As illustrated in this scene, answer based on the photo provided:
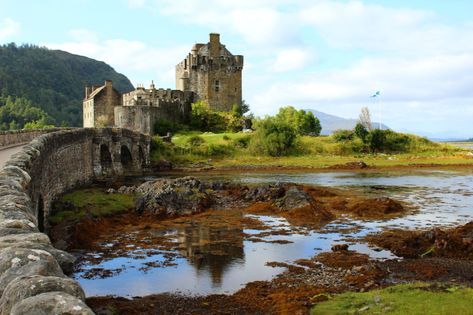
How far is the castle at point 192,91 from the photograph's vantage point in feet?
260

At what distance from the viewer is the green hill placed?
11606cm

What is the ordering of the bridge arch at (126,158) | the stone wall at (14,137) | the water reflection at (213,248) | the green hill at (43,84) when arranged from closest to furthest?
the water reflection at (213,248)
the stone wall at (14,137)
the bridge arch at (126,158)
the green hill at (43,84)

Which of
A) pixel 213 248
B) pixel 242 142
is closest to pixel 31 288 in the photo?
pixel 213 248

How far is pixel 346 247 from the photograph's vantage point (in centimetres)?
1877

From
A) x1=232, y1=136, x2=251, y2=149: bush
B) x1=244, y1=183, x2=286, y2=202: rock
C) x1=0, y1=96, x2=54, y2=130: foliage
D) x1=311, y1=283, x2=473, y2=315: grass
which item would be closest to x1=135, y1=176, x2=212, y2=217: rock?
x1=244, y1=183, x2=286, y2=202: rock

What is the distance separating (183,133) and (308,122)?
87.5ft

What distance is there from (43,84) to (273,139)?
85.7 metres

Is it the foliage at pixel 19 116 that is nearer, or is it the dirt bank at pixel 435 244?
the dirt bank at pixel 435 244

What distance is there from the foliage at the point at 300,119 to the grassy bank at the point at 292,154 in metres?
15.9

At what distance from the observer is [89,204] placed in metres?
26.9

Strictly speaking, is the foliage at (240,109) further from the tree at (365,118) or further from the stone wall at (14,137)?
the stone wall at (14,137)

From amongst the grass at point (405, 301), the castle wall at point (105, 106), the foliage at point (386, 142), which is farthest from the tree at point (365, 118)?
the grass at point (405, 301)

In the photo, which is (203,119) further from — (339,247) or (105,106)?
(339,247)

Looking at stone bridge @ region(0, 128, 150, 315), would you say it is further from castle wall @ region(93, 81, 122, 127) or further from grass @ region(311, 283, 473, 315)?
castle wall @ region(93, 81, 122, 127)
